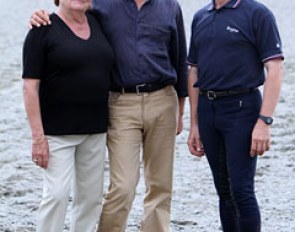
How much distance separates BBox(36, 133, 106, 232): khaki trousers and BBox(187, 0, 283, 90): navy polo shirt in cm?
78

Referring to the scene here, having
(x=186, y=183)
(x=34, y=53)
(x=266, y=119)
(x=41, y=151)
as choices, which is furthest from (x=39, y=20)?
(x=186, y=183)

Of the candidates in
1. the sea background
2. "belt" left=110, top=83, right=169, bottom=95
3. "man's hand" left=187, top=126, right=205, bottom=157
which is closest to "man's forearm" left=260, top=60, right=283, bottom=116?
"man's hand" left=187, top=126, right=205, bottom=157

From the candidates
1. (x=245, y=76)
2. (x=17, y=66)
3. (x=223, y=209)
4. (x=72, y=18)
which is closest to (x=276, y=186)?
(x=223, y=209)

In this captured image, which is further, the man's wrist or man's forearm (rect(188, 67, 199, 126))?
man's forearm (rect(188, 67, 199, 126))

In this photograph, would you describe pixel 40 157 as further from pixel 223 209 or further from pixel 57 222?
pixel 223 209

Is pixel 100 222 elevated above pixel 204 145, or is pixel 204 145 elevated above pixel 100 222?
pixel 204 145

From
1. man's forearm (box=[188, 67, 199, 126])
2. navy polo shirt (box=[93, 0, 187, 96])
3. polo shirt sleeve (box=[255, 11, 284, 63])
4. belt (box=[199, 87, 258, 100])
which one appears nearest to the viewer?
polo shirt sleeve (box=[255, 11, 284, 63])

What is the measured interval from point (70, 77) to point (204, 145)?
90 cm

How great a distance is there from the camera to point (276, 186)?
6469 mm

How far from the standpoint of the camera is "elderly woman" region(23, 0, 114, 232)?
411cm

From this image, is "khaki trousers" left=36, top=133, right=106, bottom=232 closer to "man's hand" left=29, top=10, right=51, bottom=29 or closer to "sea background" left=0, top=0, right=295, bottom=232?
"man's hand" left=29, top=10, right=51, bottom=29

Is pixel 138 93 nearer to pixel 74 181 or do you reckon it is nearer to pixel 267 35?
pixel 74 181

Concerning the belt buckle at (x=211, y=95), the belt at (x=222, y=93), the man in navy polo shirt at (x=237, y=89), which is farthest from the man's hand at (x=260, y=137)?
the belt buckle at (x=211, y=95)

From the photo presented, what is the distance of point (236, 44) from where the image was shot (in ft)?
13.5
